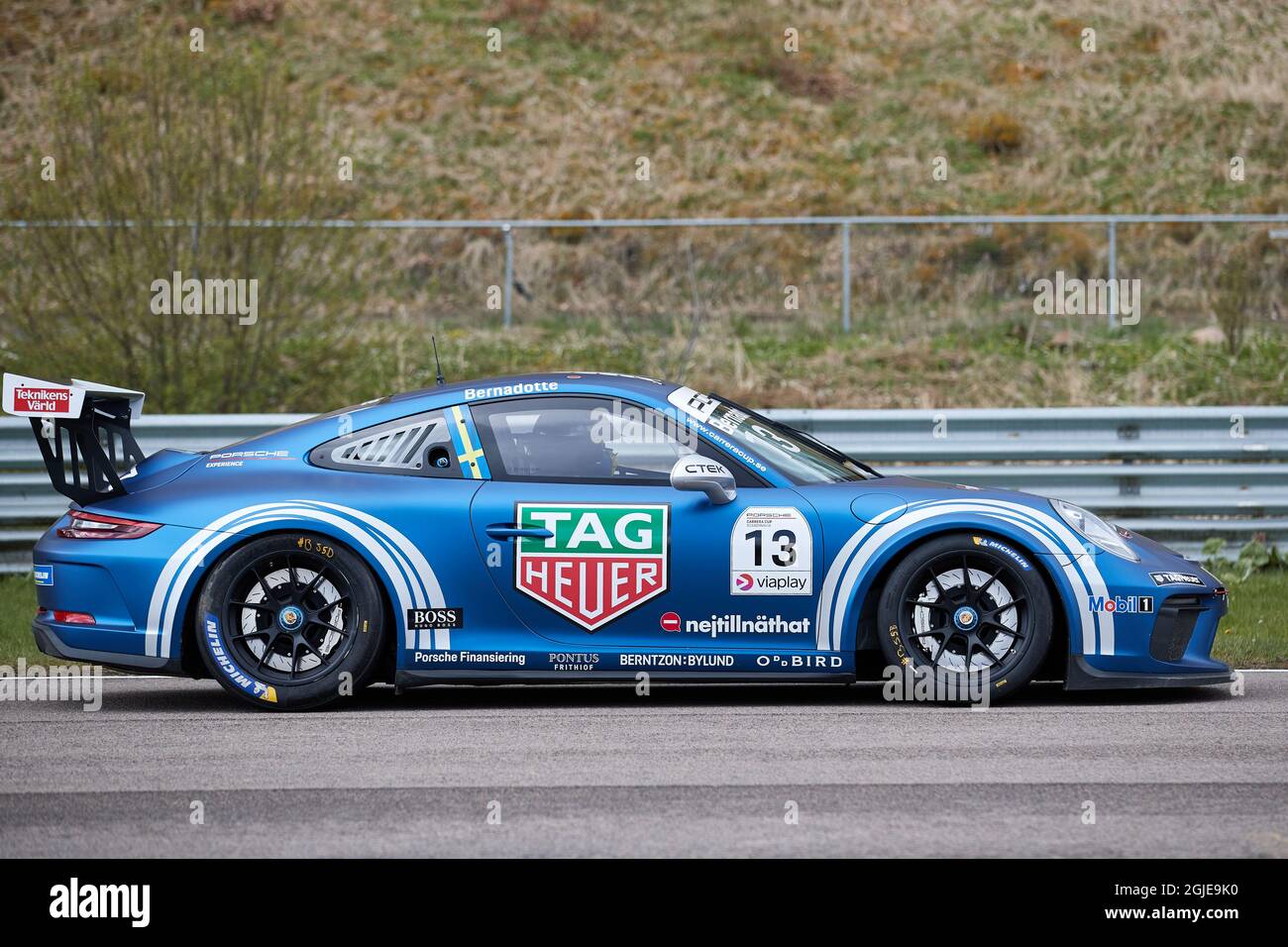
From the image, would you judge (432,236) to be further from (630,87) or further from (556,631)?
(556,631)

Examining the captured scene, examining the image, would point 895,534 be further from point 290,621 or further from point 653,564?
point 290,621

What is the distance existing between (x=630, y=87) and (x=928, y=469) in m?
18.8

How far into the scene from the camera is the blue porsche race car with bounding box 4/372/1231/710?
6734mm

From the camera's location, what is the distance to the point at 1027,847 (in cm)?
453

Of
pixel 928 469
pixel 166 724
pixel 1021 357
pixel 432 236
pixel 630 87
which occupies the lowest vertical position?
pixel 166 724

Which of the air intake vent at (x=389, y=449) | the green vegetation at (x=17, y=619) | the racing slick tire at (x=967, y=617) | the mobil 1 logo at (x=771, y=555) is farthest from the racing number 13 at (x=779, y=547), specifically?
the green vegetation at (x=17, y=619)

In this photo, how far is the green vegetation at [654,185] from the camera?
13578mm

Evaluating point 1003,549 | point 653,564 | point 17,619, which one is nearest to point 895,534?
point 1003,549

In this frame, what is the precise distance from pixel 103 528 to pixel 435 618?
1433 millimetres

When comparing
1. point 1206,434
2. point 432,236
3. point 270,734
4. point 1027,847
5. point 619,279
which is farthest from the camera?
point 432,236

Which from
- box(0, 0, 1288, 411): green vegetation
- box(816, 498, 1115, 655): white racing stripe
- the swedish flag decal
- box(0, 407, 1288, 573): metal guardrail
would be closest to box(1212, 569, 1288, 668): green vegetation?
box(0, 407, 1288, 573): metal guardrail

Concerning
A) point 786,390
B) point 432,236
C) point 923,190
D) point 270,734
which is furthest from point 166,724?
point 923,190

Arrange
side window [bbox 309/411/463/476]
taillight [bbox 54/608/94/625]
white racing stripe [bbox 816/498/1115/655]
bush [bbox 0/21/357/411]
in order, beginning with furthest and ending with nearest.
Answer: bush [bbox 0/21/357/411] < side window [bbox 309/411/463/476] < taillight [bbox 54/608/94/625] < white racing stripe [bbox 816/498/1115/655]

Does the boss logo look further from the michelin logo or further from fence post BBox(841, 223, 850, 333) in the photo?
fence post BBox(841, 223, 850, 333)
